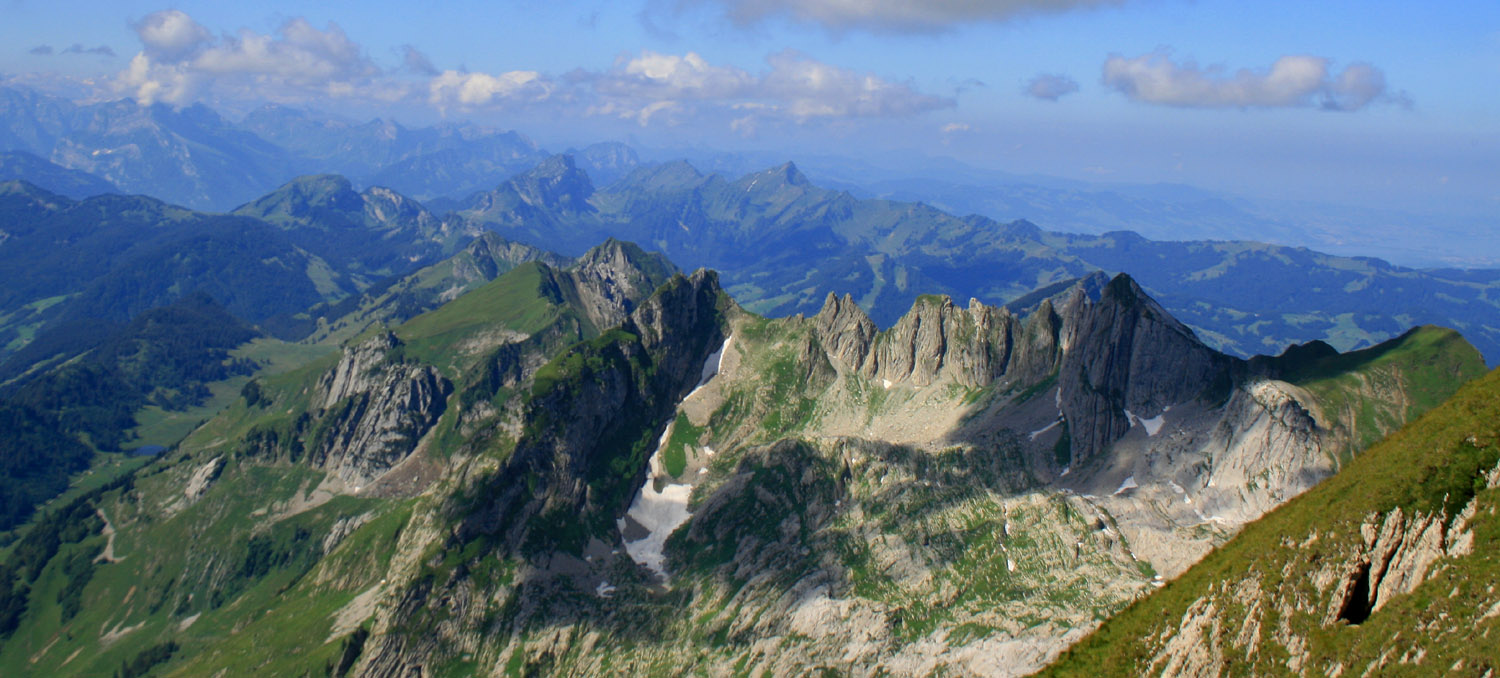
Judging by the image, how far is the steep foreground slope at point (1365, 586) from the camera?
41.5 meters

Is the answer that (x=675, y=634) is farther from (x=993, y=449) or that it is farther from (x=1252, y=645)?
(x=1252, y=645)

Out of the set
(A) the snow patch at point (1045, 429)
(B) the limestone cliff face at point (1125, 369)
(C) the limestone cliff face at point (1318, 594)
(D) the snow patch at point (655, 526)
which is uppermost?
(C) the limestone cliff face at point (1318, 594)

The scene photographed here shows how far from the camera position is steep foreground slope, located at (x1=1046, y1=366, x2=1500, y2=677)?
41469 millimetres

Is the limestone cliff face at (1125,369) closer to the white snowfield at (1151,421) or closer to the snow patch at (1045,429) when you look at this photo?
the white snowfield at (1151,421)

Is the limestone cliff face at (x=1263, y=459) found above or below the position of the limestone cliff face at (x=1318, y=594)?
below

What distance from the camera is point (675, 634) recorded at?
504 ft

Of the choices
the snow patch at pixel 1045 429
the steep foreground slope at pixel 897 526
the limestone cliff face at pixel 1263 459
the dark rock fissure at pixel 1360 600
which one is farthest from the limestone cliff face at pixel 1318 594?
the snow patch at pixel 1045 429

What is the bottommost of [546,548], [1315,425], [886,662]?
[546,548]

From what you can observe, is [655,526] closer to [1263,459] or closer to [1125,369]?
[1125,369]

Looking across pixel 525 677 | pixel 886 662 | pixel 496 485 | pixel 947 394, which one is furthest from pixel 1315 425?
pixel 496 485

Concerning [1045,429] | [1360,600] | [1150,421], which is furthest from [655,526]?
[1360,600]

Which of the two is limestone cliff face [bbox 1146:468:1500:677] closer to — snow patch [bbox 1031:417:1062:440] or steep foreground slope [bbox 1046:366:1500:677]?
steep foreground slope [bbox 1046:366:1500:677]

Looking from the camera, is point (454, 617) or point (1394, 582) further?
point (454, 617)

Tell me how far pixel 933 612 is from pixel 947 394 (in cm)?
7180
